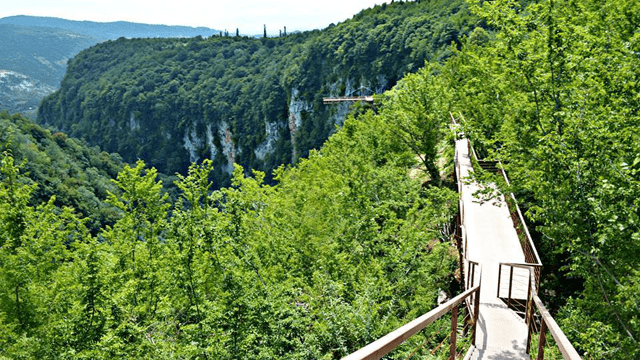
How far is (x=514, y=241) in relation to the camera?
13859 millimetres

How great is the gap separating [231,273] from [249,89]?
148 metres

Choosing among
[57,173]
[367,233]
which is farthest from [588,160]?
[57,173]

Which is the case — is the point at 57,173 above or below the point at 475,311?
below

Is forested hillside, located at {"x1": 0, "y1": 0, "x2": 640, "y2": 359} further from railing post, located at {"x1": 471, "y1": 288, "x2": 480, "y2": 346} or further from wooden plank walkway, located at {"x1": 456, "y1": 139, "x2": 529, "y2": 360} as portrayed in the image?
railing post, located at {"x1": 471, "y1": 288, "x2": 480, "y2": 346}

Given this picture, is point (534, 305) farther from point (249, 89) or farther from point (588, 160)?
point (249, 89)

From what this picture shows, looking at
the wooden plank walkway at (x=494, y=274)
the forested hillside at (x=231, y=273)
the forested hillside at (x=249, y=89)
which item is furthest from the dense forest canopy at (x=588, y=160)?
the forested hillside at (x=249, y=89)

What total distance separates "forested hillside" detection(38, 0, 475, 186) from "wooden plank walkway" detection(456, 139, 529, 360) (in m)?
65.4

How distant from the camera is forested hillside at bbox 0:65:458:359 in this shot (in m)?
12.7

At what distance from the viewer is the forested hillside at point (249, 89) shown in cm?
10362

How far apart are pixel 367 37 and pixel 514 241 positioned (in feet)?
340

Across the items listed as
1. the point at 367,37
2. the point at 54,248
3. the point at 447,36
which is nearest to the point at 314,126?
the point at 367,37

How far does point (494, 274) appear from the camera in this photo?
1291 cm

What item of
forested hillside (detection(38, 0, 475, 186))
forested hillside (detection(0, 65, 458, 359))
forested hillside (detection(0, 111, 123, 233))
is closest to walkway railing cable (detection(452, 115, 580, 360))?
forested hillside (detection(0, 65, 458, 359))

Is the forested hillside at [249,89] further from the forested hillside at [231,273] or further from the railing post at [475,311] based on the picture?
the railing post at [475,311]
